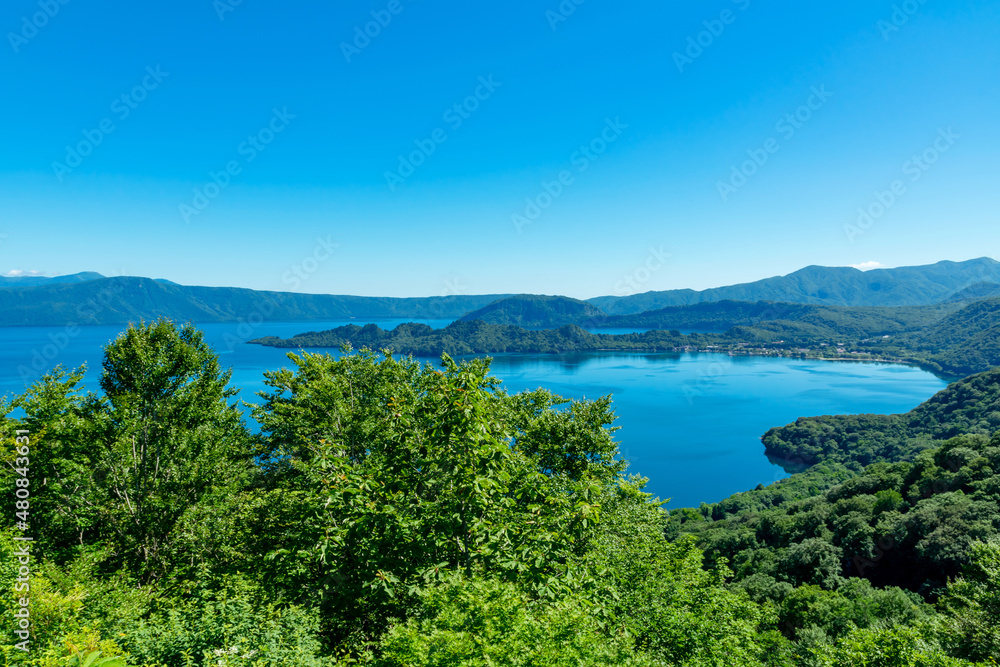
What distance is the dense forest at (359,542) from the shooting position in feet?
18.4

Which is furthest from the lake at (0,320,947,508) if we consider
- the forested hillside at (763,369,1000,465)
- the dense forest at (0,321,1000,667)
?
the dense forest at (0,321,1000,667)

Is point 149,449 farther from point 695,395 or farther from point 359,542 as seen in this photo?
point 695,395

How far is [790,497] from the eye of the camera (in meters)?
66.7

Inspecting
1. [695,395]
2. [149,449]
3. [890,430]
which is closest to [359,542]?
[149,449]

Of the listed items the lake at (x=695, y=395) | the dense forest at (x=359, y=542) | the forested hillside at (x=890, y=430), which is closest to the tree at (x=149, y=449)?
the dense forest at (x=359, y=542)

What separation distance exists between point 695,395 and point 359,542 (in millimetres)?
150824

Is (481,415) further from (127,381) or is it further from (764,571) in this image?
(764,571)

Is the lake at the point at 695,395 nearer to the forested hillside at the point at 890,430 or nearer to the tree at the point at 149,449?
the forested hillside at the point at 890,430

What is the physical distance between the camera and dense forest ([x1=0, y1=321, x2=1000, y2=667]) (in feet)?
18.4

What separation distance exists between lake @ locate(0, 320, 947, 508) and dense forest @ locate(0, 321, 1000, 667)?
47111 mm

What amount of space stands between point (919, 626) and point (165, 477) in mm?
23849

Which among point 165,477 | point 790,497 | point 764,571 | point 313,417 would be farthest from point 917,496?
point 165,477

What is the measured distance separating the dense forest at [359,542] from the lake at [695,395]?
4711cm

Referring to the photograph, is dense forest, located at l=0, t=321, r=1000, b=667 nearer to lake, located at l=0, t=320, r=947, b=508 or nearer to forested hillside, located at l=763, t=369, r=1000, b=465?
lake, located at l=0, t=320, r=947, b=508
